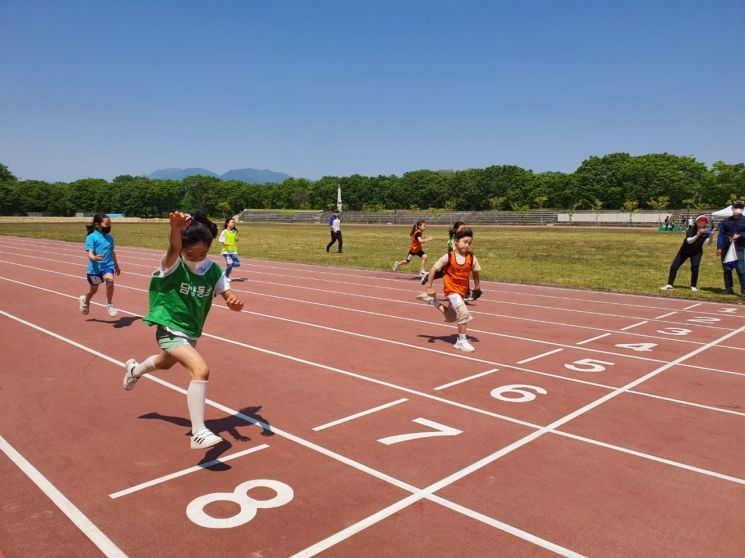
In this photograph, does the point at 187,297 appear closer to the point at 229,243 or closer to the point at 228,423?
the point at 228,423

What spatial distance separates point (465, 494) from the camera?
4246 millimetres

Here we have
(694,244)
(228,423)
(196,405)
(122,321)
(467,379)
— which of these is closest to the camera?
(196,405)

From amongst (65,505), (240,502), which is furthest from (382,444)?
(65,505)

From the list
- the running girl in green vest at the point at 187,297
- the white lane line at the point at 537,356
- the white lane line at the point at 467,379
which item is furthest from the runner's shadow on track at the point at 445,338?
the running girl in green vest at the point at 187,297

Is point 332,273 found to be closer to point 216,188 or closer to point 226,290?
point 226,290

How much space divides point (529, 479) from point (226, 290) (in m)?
3.23

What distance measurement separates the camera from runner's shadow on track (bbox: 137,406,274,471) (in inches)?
200

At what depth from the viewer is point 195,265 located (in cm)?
512

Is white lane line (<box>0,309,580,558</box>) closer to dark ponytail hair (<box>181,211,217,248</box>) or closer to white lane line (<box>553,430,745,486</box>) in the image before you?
white lane line (<box>553,430,745,486</box>)

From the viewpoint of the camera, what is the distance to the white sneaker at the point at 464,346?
8.62 meters

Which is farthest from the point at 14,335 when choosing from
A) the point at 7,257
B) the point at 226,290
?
the point at 7,257

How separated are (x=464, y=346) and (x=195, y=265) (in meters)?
4.86

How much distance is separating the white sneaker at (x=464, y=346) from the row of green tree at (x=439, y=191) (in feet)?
278

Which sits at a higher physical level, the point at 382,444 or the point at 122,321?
the point at 122,321
